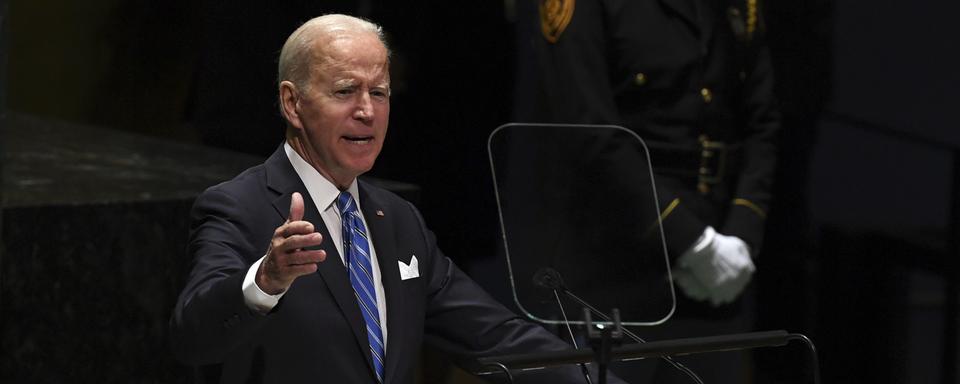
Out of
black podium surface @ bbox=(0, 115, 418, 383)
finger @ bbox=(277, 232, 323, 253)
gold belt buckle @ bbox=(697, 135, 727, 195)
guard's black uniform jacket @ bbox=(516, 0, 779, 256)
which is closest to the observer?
finger @ bbox=(277, 232, 323, 253)

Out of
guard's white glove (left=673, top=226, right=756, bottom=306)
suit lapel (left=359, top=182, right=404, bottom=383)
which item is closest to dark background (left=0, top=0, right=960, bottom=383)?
guard's white glove (left=673, top=226, right=756, bottom=306)

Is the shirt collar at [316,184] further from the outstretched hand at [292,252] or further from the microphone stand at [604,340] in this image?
the microphone stand at [604,340]

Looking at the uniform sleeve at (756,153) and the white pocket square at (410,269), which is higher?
the white pocket square at (410,269)

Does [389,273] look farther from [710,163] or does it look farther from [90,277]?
[710,163]

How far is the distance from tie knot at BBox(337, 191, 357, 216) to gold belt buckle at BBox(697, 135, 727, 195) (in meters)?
1.26

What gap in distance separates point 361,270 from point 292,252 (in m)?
0.44

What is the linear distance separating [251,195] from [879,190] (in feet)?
6.13

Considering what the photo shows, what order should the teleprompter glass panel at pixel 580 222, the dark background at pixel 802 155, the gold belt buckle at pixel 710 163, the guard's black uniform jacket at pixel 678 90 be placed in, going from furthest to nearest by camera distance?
1. the dark background at pixel 802 155
2. the gold belt buckle at pixel 710 163
3. the guard's black uniform jacket at pixel 678 90
4. the teleprompter glass panel at pixel 580 222

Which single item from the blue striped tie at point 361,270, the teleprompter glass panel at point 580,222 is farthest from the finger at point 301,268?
the teleprompter glass panel at point 580,222

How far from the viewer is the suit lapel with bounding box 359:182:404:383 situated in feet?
7.47

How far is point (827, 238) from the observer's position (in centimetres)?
365

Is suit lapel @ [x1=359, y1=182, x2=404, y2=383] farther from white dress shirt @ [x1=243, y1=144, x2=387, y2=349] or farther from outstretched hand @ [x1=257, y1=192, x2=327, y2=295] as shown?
outstretched hand @ [x1=257, y1=192, x2=327, y2=295]

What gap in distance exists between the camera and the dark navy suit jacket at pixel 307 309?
205 cm

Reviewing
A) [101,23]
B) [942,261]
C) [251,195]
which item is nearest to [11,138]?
[101,23]
